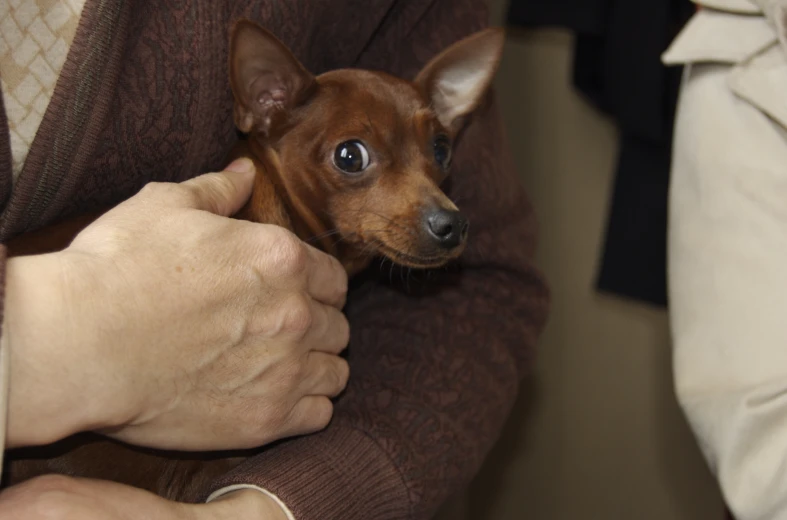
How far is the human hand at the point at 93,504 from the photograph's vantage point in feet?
2.59

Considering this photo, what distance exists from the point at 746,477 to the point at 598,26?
112 cm

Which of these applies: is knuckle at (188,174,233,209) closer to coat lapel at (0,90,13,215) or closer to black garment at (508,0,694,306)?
coat lapel at (0,90,13,215)

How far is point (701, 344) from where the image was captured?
1243mm

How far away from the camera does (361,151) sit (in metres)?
1.24

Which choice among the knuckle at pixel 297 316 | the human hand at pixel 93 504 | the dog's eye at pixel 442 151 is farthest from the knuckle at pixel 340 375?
the dog's eye at pixel 442 151

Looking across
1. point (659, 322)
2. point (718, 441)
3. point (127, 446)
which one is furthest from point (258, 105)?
point (659, 322)

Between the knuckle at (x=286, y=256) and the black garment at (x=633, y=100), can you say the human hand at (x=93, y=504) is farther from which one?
the black garment at (x=633, y=100)

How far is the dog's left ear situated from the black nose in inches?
10.7

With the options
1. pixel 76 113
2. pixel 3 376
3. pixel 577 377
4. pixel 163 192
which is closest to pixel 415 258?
pixel 163 192

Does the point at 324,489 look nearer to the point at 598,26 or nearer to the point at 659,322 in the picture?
the point at 598,26

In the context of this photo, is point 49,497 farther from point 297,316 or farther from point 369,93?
point 369,93

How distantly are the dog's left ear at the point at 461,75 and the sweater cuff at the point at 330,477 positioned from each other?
0.59 metres

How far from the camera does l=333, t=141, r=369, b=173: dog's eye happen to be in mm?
1229

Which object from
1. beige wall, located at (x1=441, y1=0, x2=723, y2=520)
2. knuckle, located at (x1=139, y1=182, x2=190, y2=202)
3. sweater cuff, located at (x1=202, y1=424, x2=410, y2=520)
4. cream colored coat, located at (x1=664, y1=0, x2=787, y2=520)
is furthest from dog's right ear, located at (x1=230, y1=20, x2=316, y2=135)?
beige wall, located at (x1=441, y1=0, x2=723, y2=520)
